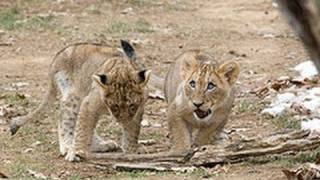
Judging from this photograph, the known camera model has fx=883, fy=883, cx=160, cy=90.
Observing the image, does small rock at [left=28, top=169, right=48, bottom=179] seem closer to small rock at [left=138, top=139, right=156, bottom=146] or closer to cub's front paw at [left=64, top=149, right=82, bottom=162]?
cub's front paw at [left=64, top=149, right=82, bottom=162]

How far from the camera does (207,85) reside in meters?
5.73

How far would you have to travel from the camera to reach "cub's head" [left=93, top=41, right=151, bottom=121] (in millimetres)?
5629

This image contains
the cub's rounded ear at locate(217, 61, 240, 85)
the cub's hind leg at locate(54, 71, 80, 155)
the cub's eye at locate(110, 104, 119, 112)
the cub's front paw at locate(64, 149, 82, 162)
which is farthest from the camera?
the cub's hind leg at locate(54, 71, 80, 155)

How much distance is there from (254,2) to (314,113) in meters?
8.92

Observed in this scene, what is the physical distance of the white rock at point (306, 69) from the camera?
30.2 feet

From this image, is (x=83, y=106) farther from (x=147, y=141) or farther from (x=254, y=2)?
(x=254, y=2)

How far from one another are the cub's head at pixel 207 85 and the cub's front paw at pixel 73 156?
812 mm

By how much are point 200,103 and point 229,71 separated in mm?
438

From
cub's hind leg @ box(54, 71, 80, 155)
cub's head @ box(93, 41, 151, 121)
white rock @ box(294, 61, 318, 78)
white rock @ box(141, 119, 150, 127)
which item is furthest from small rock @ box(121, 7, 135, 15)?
cub's head @ box(93, 41, 151, 121)

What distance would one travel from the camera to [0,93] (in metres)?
8.77

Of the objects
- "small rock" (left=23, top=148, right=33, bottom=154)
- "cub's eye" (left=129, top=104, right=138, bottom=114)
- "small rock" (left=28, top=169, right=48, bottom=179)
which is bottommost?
"small rock" (left=23, top=148, right=33, bottom=154)

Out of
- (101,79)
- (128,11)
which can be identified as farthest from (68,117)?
(128,11)

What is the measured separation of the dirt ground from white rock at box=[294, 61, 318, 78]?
0.14m

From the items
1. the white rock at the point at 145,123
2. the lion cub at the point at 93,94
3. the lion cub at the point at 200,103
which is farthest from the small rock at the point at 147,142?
the white rock at the point at 145,123
